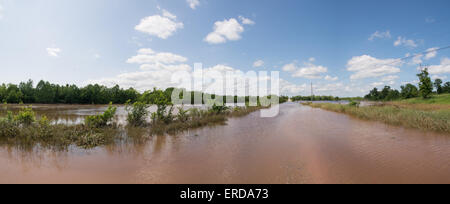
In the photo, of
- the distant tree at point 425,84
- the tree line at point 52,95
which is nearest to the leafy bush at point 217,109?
the tree line at point 52,95

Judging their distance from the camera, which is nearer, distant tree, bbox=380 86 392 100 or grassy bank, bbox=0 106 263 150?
grassy bank, bbox=0 106 263 150

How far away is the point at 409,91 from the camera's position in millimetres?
53750

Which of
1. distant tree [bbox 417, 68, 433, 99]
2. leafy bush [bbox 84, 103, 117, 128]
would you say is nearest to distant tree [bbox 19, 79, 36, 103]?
leafy bush [bbox 84, 103, 117, 128]

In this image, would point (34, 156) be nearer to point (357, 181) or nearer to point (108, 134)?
point (108, 134)

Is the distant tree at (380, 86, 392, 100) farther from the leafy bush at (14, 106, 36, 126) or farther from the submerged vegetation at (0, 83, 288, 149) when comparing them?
the leafy bush at (14, 106, 36, 126)

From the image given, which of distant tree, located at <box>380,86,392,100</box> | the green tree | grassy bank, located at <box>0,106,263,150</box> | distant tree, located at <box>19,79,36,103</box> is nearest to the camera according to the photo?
grassy bank, located at <box>0,106,263,150</box>

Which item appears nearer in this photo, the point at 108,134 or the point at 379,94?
the point at 108,134

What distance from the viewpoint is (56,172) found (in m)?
3.85

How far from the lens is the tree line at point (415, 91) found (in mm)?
35312

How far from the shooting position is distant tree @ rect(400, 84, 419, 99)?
48931mm

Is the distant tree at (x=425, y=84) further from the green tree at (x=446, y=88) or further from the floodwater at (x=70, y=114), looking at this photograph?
the floodwater at (x=70, y=114)

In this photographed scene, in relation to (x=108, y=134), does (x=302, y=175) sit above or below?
below
